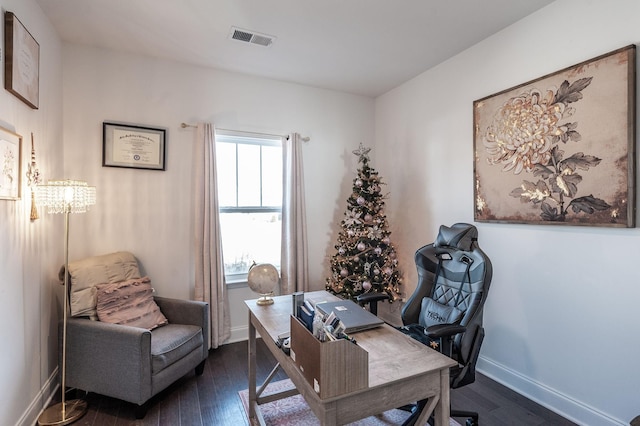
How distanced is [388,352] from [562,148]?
75.0 inches

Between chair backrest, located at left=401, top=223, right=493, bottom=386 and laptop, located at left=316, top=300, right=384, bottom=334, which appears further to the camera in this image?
chair backrest, located at left=401, top=223, right=493, bottom=386

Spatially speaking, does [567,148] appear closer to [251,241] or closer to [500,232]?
[500,232]

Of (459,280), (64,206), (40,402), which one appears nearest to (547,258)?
(459,280)

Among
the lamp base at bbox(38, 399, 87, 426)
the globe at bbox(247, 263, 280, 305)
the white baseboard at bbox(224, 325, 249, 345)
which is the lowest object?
the lamp base at bbox(38, 399, 87, 426)

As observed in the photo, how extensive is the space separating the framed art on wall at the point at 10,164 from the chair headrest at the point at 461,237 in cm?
269

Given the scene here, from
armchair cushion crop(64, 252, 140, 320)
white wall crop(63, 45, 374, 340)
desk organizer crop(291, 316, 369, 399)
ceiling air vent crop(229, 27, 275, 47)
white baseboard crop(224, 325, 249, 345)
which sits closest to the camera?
desk organizer crop(291, 316, 369, 399)

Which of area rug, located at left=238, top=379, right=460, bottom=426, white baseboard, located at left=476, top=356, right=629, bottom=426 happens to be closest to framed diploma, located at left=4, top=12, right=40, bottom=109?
area rug, located at left=238, top=379, right=460, bottom=426

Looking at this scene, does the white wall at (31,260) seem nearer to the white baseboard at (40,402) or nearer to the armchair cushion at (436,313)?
the white baseboard at (40,402)

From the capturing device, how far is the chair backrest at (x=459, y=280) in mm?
1897

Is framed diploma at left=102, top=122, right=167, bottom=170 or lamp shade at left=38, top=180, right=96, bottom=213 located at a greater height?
framed diploma at left=102, top=122, right=167, bottom=170

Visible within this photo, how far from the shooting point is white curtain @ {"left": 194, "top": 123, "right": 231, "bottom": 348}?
317 cm

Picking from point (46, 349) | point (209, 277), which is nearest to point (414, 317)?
point (209, 277)

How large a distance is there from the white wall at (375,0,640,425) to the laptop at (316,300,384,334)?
1463 mm

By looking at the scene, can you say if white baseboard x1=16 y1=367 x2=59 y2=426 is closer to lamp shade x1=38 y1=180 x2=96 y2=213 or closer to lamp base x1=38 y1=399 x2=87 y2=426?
lamp base x1=38 y1=399 x2=87 y2=426
